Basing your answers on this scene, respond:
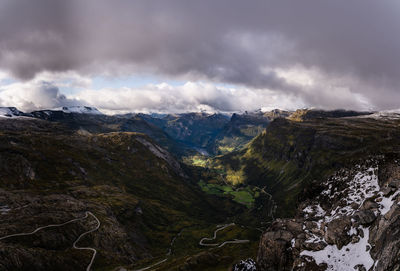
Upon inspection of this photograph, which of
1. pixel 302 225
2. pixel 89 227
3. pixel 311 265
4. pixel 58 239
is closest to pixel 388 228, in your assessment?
pixel 311 265

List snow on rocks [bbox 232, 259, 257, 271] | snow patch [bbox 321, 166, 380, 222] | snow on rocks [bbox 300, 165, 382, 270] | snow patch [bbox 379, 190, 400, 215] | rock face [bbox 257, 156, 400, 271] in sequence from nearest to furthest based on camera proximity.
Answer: rock face [bbox 257, 156, 400, 271]
snow on rocks [bbox 300, 165, 382, 270]
snow patch [bbox 379, 190, 400, 215]
snow patch [bbox 321, 166, 380, 222]
snow on rocks [bbox 232, 259, 257, 271]

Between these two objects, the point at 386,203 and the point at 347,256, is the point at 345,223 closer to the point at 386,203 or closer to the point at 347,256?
the point at 347,256

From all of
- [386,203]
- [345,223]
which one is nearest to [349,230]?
[345,223]

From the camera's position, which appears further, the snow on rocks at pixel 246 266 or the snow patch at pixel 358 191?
the snow on rocks at pixel 246 266

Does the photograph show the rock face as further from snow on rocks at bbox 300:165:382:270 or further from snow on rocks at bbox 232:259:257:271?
snow on rocks at bbox 232:259:257:271

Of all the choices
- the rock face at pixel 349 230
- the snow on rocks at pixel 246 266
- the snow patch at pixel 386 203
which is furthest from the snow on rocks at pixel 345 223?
the snow on rocks at pixel 246 266

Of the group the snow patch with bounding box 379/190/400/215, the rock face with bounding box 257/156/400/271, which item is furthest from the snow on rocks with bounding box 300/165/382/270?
the snow patch with bounding box 379/190/400/215

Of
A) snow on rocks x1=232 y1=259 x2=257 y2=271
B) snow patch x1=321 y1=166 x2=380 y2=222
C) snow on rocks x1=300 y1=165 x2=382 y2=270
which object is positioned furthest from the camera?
snow on rocks x1=232 y1=259 x2=257 y2=271

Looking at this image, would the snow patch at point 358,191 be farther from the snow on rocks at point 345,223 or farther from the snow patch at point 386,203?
the snow patch at point 386,203
